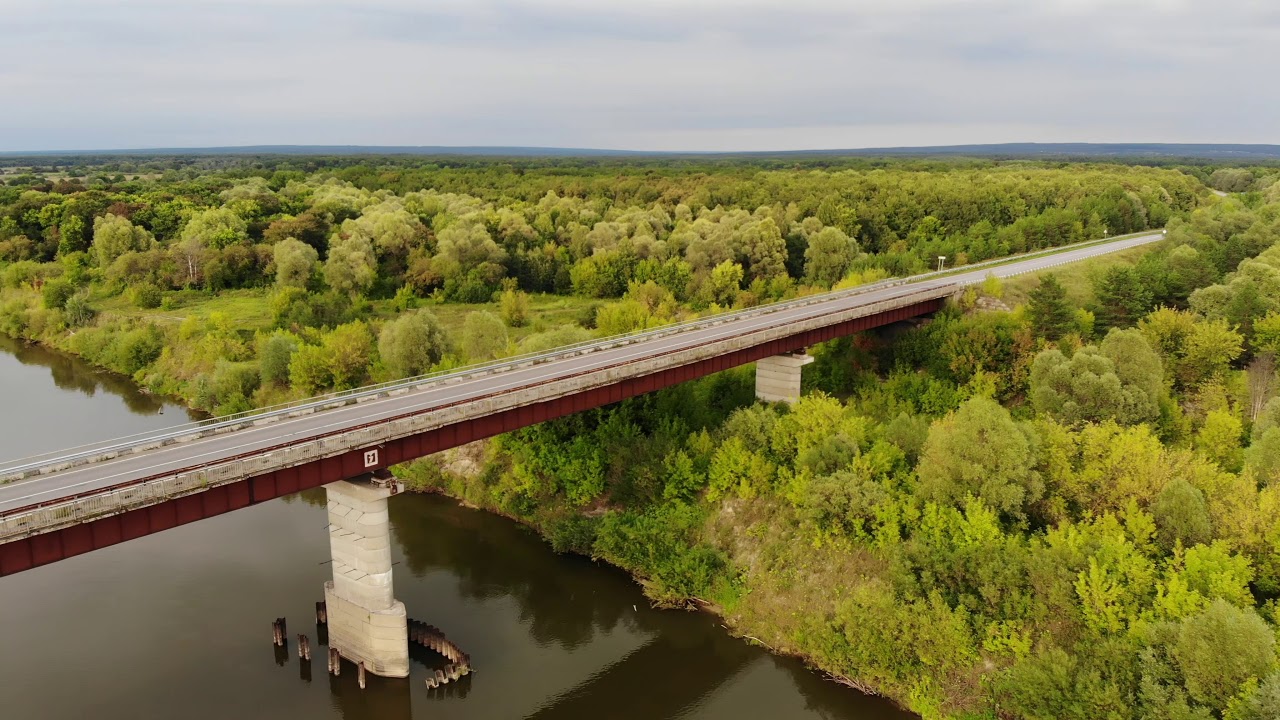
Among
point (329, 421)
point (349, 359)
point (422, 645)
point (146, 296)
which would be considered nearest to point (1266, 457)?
point (422, 645)

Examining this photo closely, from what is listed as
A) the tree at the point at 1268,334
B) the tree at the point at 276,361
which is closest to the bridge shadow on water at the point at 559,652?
the tree at the point at 276,361

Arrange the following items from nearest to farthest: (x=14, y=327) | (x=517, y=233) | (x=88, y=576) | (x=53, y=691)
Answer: (x=53, y=691) < (x=88, y=576) < (x=14, y=327) < (x=517, y=233)

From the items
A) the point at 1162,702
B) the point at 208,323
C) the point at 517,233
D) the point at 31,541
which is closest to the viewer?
the point at 31,541

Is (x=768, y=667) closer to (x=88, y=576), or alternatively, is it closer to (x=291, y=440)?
(x=291, y=440)

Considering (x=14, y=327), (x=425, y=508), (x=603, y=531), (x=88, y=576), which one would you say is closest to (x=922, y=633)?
(x=603, y=531)

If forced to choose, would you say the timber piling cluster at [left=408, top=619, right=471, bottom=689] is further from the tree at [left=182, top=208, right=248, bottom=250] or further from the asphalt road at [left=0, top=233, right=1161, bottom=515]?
the tree at [left=182, top=208, right=248, bottom=250]

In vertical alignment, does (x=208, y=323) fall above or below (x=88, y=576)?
above
